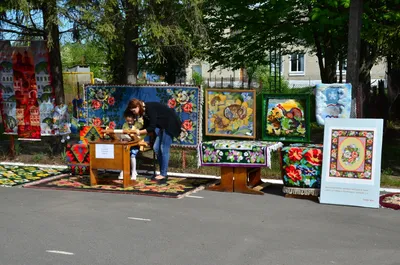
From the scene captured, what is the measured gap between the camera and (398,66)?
1505 centimetres

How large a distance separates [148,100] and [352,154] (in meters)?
4.85

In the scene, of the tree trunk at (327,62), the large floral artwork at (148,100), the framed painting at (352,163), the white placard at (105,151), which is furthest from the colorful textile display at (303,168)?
the tree trunk at (327,62)

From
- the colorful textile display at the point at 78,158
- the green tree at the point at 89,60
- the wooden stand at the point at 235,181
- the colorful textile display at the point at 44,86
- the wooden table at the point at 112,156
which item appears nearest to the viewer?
the wooden stand at the point at 235,181

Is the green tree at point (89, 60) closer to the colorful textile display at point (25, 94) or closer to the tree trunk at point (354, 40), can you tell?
the colorful textile display at point (25, 94)

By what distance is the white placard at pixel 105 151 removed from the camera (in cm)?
988

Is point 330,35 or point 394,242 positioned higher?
point 330,35

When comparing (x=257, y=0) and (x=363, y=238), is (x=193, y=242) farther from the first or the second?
(x=257, y=0)

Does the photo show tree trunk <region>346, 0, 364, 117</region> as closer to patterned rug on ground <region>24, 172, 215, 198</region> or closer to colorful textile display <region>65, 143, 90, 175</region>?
patterned rug on ground <region>24, 172, 215, 198</region>

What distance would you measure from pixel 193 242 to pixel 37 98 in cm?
763

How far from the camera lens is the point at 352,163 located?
860 cm

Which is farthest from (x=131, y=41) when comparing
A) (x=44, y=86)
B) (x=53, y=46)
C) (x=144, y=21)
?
(x=44, y=86)

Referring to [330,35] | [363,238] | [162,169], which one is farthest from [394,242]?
[330,35]

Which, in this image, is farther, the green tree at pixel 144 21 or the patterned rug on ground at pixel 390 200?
the green tree at pixel 144 21

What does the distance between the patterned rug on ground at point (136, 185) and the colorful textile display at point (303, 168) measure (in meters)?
1.74
